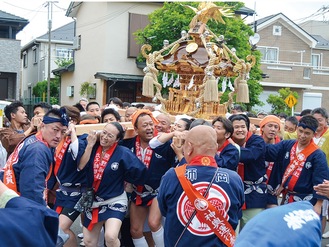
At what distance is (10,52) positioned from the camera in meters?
→ 22.2

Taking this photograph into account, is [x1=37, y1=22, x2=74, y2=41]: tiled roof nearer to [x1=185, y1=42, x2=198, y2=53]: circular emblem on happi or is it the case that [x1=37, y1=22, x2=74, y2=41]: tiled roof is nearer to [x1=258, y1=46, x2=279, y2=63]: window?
[x1=258, y1=46, x2=279, y2=63]: window

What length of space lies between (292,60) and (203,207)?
2748 centimetres

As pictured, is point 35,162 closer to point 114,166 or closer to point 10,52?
point 114,166

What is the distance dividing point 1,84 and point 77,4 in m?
6.28

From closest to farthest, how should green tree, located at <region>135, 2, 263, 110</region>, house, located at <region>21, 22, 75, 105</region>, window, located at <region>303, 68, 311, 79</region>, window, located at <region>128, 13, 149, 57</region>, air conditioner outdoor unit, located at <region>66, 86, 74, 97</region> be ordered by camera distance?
green tree, located at <region>135, 2, 263, 110</region> → window, located at <region>128, 13, 149, 57</region> → air conditioner outdoor unit, located at <region>66, 86, 74, 97</region> → window, located at <region>303, 68, 311, 79</region> → house, located at <region>21, 22, 75, 105</region>

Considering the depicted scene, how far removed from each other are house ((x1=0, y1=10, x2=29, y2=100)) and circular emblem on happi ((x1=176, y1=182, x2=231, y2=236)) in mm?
20403

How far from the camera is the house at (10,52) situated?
21969 millimetres

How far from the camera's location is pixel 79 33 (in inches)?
1011

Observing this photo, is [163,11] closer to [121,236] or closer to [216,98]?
[216,98]

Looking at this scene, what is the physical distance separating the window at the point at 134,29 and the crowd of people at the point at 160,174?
1653 cm

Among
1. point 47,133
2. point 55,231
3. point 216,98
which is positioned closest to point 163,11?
point 216,98

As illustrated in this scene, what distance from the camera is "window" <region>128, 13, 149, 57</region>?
22.6 m

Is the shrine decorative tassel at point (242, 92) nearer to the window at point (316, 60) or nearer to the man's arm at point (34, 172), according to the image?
the man's arm at point (34, 172)

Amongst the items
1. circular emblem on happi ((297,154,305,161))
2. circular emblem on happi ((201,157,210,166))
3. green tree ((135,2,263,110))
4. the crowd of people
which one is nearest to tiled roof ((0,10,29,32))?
green tree ((135,2,263,110))
